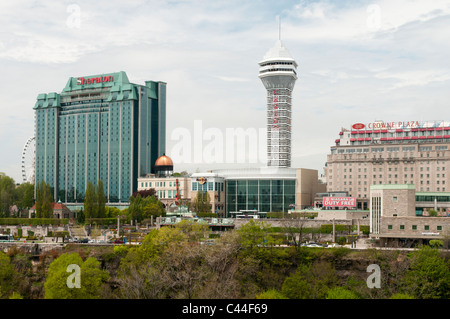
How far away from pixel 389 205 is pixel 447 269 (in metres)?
27.3

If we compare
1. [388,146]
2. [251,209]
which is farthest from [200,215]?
[388,146]

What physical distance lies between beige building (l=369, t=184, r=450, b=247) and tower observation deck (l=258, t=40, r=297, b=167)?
8509cm

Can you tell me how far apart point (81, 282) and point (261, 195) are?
100 m

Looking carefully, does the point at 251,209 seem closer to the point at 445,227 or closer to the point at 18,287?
the point at 445,227

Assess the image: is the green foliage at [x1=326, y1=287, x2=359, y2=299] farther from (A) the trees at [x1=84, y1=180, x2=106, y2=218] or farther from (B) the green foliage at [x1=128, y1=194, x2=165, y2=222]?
(A) the trees at [x1=84, y1=180, x2=106, y2=218]

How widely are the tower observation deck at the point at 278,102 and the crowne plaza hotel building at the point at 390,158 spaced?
15.6 m

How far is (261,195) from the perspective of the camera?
16712 centimetres

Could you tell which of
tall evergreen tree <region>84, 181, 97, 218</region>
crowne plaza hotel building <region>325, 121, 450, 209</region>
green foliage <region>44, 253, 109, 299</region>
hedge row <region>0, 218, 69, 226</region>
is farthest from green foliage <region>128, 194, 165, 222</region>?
green foliage <region>44, 253, 109, 299</region>

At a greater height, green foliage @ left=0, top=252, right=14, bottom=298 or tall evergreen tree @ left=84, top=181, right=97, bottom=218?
tall evergreen tree @ left=84, top=181, right=97, bottom=218

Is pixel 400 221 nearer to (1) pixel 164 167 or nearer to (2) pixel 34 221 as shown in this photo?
(2) pixel 34 221

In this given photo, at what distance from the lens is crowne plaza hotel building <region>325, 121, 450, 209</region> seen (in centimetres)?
16712

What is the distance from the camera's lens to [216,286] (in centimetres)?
6562

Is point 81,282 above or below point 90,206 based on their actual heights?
below

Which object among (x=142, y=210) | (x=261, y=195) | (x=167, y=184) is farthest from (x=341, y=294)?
(x=167, y=184)
